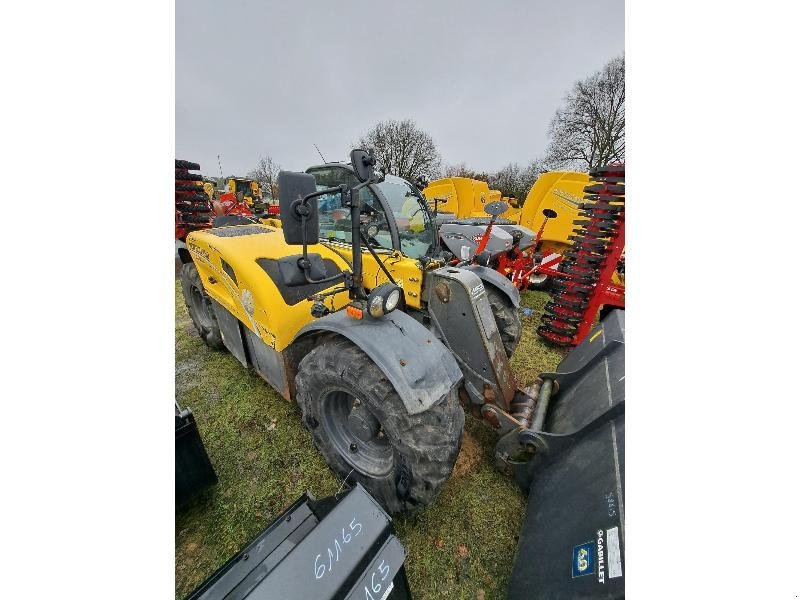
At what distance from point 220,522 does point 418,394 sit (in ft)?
5.60

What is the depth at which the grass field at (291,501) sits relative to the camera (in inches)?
74.9

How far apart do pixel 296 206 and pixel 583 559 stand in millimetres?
2132

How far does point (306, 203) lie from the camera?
162 cm

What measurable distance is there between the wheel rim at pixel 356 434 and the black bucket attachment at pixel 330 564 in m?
0.76

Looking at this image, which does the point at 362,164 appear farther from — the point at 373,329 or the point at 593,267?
the point at 593,267

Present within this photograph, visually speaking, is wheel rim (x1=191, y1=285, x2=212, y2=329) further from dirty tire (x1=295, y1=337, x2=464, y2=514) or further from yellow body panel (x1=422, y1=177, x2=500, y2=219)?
yellow body panel (x1=422, y1=177, x2=500, y2=219)

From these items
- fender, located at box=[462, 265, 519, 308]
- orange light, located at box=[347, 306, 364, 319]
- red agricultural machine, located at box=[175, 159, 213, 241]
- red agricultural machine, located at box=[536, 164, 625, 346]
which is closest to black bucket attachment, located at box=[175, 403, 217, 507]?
orange light, located at box=[347, 306, 364, 319]

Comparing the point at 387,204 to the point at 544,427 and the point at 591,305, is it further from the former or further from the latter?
the point at 591,305

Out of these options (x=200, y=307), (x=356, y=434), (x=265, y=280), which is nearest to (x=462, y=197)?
(x=200, y=307)

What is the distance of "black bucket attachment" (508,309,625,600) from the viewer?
1.39 meters

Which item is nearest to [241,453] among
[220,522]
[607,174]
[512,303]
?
[220,522]

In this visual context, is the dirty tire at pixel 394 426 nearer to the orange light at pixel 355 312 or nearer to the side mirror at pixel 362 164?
the orange light at pixel 355 312

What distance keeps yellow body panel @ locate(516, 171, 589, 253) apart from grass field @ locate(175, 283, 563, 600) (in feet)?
20.4

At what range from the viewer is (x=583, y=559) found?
143 cm
